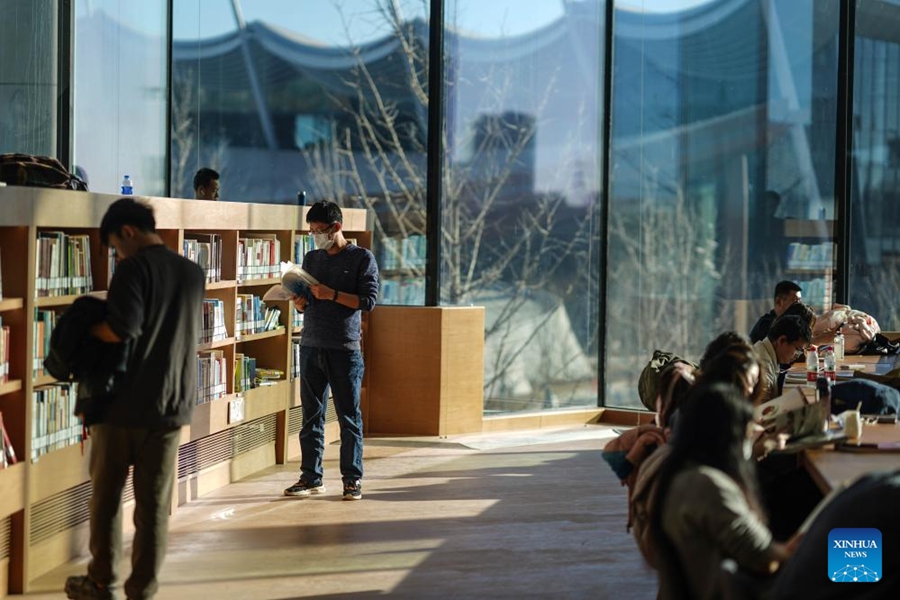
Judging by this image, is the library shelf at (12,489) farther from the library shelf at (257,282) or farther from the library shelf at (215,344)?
the library shelf at (257,282)

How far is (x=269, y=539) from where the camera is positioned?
20.1ft

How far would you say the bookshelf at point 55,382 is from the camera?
5.18m

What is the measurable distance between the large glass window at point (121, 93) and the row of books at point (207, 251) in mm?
2952

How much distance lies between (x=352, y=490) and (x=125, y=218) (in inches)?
116

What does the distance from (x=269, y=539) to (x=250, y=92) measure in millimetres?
5003

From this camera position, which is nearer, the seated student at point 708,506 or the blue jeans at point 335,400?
the seated student at point 708,506

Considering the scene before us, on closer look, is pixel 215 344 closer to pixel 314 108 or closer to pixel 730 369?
pixel 314 108

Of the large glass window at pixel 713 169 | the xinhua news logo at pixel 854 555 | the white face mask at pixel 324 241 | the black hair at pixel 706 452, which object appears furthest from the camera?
the large glass window at pixel 713 169

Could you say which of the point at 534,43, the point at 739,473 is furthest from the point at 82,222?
the point at 534,43

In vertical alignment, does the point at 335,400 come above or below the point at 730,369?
below

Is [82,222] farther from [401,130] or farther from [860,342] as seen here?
[860,342]

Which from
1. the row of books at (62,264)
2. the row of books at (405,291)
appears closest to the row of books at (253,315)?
the row of books at (62,264)

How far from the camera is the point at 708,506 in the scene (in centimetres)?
304

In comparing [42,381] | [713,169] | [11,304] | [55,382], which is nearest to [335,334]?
[55,382]
